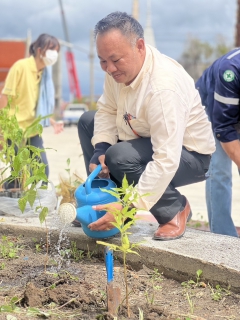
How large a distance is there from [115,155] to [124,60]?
1.72ft

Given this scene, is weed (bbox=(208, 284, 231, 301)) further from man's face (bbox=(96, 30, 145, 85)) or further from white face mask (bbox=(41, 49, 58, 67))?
white face mask (bbox=(41, 49, 58, 67))

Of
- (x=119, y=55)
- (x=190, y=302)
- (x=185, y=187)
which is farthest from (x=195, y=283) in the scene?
(x=185, y=187)

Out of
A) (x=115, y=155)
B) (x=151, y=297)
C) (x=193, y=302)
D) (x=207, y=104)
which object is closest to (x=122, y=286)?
(x=151, y=297)

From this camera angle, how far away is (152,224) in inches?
139

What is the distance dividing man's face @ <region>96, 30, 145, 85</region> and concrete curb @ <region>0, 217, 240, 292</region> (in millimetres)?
884

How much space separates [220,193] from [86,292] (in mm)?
1740

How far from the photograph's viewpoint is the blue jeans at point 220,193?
3910 millimetres

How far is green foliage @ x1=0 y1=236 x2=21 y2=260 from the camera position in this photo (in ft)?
10.3

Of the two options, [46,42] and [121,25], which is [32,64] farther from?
[121,25]

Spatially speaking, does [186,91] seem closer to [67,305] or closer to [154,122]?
[154,122]

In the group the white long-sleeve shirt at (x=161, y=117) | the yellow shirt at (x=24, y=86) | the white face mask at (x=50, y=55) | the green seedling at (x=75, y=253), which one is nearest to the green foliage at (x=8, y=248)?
the green seedling at (x=75, y=253)

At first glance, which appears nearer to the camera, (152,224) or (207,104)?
(152,224)

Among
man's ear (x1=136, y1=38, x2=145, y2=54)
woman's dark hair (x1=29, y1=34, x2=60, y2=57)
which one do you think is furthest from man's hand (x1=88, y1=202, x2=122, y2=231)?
woman's dark hair (x1=29, y1=34, x2=60, y2=57)

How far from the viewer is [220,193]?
396 centimetres
